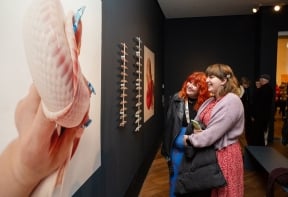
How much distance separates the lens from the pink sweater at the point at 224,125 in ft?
7.53

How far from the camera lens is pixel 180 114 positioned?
286 centimetres

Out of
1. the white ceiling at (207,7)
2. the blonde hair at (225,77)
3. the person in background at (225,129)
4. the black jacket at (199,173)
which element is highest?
the white ceiling at (207,7)

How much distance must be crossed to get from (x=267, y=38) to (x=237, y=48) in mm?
1093

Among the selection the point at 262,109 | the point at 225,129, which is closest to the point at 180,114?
the point at 225,129

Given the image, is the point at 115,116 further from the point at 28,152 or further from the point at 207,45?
the point at 207,45

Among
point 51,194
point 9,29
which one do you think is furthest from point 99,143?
point 9,29

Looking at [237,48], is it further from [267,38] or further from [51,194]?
[51,194]

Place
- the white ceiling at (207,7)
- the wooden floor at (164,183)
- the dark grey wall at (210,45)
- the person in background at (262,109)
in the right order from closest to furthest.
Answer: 1. the wooden floor at (164,183)
2. the person in background at (262,109)
3. the white ceiling at (207,7)
4. the dark grey wall at (210,45)

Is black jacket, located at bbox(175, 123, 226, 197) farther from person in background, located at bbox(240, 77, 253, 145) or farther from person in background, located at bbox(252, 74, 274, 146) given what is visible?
person in background, located at bbox(240, 77, 253, 145)

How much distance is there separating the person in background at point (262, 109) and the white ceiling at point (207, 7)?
6.44ft

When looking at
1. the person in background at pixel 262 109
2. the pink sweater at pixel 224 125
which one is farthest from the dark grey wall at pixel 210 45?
the pink sweater at pixel 224 125

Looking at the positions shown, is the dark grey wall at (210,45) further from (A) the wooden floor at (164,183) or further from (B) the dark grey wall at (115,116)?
(B) the dark grey wall at (115,116)

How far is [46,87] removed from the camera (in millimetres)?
1108

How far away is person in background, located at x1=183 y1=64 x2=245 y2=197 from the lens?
2.30 meters
